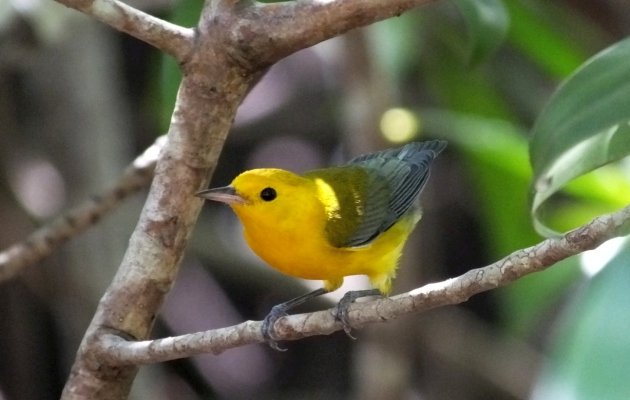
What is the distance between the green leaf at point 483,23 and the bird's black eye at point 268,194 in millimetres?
562

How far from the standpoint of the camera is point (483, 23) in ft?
7.00

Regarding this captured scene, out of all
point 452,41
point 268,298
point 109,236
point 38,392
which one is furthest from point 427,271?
point 38,392

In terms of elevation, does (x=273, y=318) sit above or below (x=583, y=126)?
below

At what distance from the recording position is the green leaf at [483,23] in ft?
6.97

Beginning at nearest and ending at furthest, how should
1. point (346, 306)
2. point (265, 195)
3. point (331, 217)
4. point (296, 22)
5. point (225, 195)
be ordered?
point (296, 22), point (346, 306), point (225, 195), point (265, 195), point (331, 217)

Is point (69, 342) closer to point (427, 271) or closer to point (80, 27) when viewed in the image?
point (80, 27)

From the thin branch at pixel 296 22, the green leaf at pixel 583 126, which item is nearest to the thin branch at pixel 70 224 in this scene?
the thin branch at pixel 296 22

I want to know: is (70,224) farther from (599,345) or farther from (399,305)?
(599,345)

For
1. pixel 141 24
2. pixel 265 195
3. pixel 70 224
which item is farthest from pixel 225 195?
pixel 141 24

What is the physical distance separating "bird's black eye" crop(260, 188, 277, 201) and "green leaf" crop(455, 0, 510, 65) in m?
0.56

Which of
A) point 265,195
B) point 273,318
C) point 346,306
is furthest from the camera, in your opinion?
point 265,195

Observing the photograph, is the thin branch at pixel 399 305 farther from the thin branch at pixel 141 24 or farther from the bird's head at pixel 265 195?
the bird's head at pixel 265 195

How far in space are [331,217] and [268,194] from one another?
0.19 m

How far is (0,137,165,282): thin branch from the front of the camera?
2.29m
